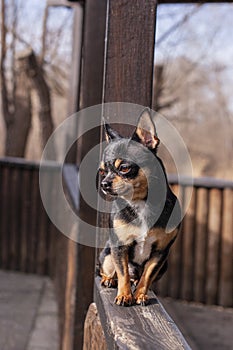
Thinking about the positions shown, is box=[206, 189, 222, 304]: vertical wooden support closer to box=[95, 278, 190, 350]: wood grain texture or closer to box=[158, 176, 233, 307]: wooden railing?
box=[158, 176, 233, 307]: wooden railing

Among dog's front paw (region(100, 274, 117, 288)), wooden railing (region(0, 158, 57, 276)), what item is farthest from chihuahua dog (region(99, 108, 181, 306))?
wooden railing (region(0, 158, 57, 276))

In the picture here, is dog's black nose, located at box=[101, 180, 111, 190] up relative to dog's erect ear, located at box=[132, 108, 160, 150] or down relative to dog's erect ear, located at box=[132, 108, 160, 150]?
down

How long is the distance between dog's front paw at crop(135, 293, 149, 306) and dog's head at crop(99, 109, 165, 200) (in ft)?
0.68

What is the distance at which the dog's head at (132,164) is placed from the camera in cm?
98

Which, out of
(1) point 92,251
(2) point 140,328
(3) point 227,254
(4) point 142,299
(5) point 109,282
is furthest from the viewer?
(3) point 227,254

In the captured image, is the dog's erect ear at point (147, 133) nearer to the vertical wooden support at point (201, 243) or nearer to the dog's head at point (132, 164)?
A: the dog's head at point (132, 164)

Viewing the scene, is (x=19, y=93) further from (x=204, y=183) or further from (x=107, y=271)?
(x=107, y=271)

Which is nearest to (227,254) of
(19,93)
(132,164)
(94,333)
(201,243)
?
(201,243)

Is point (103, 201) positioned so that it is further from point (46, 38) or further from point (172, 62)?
point (172, 62)

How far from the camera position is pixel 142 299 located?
1.06 metres

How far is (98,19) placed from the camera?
247 cm

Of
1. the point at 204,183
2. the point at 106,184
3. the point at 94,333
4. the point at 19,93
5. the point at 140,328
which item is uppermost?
the point at 19,93

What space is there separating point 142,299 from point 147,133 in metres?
0.33

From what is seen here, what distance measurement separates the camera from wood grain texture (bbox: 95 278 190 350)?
2.94 ft
